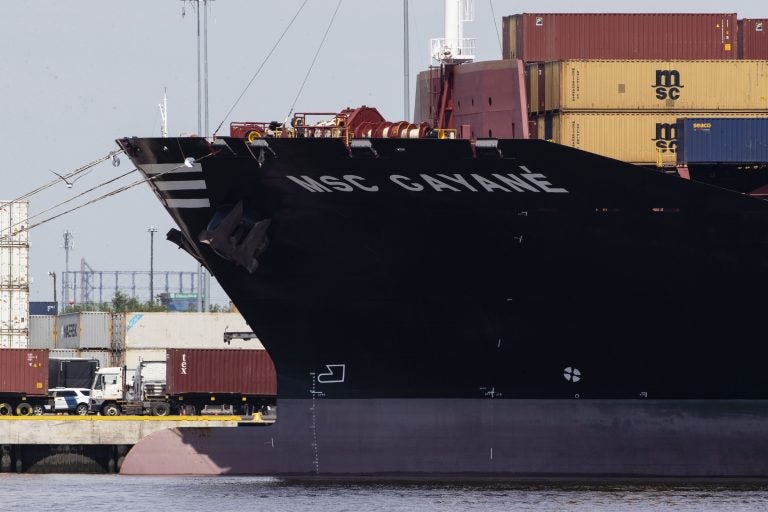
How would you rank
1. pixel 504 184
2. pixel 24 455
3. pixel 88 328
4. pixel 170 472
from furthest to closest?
pixel 88 328
pixel 24 455
pixel 170 472
pixel 504 184

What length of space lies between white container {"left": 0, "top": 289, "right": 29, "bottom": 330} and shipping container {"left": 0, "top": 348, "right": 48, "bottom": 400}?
8.16 meters

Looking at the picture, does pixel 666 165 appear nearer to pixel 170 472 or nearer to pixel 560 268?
pixel 560 268

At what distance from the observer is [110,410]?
72.8 meters

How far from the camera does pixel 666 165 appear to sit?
4319 cm

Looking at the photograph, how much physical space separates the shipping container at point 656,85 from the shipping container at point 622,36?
1937 mm

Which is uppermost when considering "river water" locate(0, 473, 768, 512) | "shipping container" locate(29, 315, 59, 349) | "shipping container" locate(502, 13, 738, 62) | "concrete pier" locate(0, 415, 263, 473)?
"shipping container" locate(502, 13, 738, 62)

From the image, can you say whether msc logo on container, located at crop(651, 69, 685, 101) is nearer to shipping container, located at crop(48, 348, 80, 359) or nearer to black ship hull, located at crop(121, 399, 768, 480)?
black ship hull, located at crop(121, 399, 768, 480)

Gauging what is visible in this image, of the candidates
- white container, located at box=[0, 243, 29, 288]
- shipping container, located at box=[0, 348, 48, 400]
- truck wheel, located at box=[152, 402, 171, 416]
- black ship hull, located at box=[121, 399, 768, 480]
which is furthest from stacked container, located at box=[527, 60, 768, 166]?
white container, located at box=[0, 243, 29, 288]

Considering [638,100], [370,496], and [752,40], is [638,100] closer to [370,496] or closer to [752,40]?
[752,40]

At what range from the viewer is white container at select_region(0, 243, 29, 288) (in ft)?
263

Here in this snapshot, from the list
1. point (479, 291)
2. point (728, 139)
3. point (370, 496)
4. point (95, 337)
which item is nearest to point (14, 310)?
point (95, 337)

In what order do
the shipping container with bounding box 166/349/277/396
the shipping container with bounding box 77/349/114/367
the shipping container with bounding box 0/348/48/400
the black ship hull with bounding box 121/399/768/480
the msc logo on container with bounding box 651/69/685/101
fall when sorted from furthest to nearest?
the shipping container with bounding box 77/349/114/367 → the shipping container with bounding box 0/348/48/400 → the shipping container with bounding box 166/349/277/396 → the msc logo on container with bounding box 651/69/685/101 → the black ship hull with bounding box 121/399/768/480

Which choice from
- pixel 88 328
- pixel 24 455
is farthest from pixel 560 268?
pixel 88 328

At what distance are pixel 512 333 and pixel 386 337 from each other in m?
3.46
